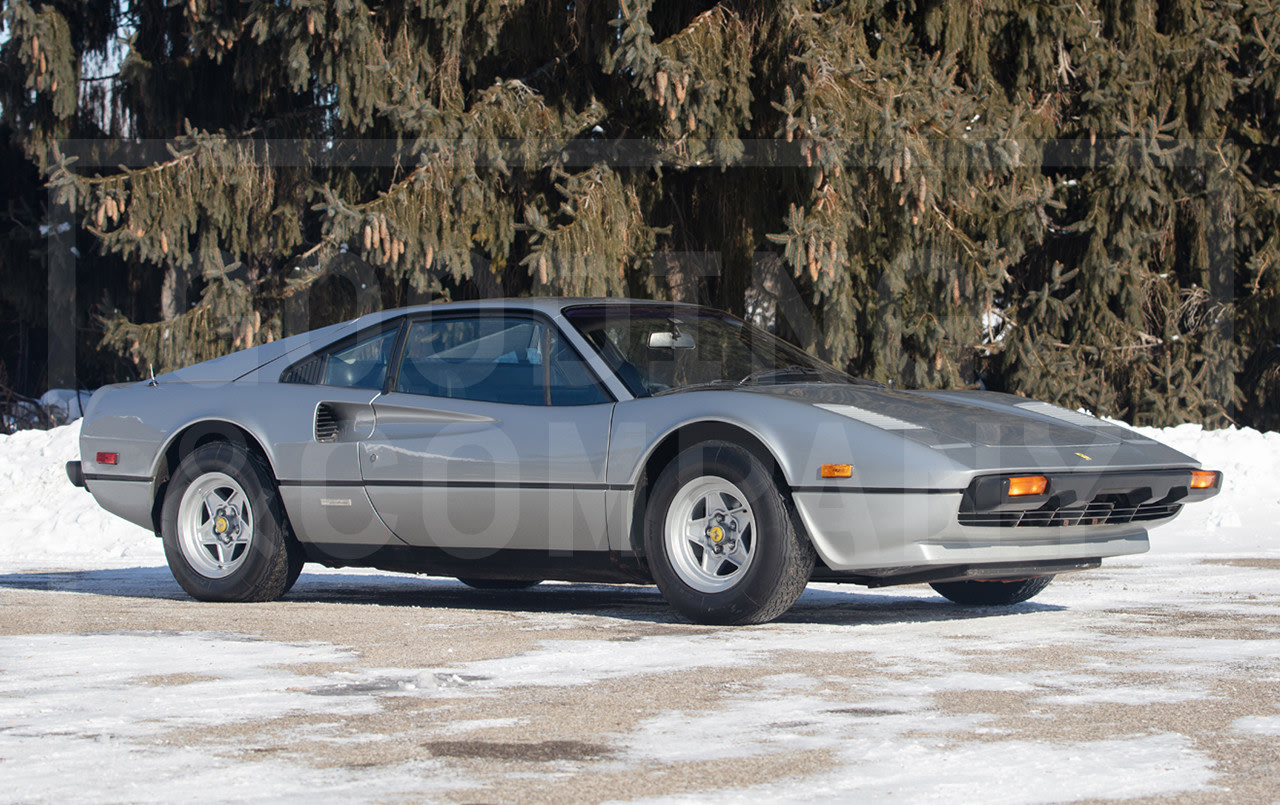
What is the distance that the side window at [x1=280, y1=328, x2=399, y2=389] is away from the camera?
7.16 metres

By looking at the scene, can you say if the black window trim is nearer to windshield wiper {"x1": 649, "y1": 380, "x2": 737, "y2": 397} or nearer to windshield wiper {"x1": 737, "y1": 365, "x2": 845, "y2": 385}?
windshield wiper {"x1": 649, "y1": 380, "x2": 737, "y2": 397}

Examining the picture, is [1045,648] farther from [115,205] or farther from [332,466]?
[115,205]

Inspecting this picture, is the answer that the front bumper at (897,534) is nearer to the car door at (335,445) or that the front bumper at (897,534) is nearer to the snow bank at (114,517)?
the car door at (335,445)

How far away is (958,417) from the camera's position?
20.4ft

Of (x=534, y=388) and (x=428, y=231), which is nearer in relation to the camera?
(x=534, y=388)

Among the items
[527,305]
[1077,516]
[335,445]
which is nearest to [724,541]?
[1077,516]

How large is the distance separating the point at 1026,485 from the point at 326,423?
3.17 meters

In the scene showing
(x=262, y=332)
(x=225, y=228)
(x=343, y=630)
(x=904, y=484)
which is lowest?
(x=343, y=630)

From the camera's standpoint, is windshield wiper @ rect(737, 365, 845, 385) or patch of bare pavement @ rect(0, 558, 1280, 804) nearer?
patch of bare pavement @ rect(0, 558, 1280, 804)

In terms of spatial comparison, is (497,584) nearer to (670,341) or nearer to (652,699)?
(670,341)

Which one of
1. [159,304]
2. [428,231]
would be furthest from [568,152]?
[159,304]

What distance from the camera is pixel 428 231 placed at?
14.0 metres

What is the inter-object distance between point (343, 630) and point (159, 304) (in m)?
13.2

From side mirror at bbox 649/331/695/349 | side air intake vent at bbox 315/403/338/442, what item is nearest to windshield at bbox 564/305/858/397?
side mirror at bbox 649/331/695/349
